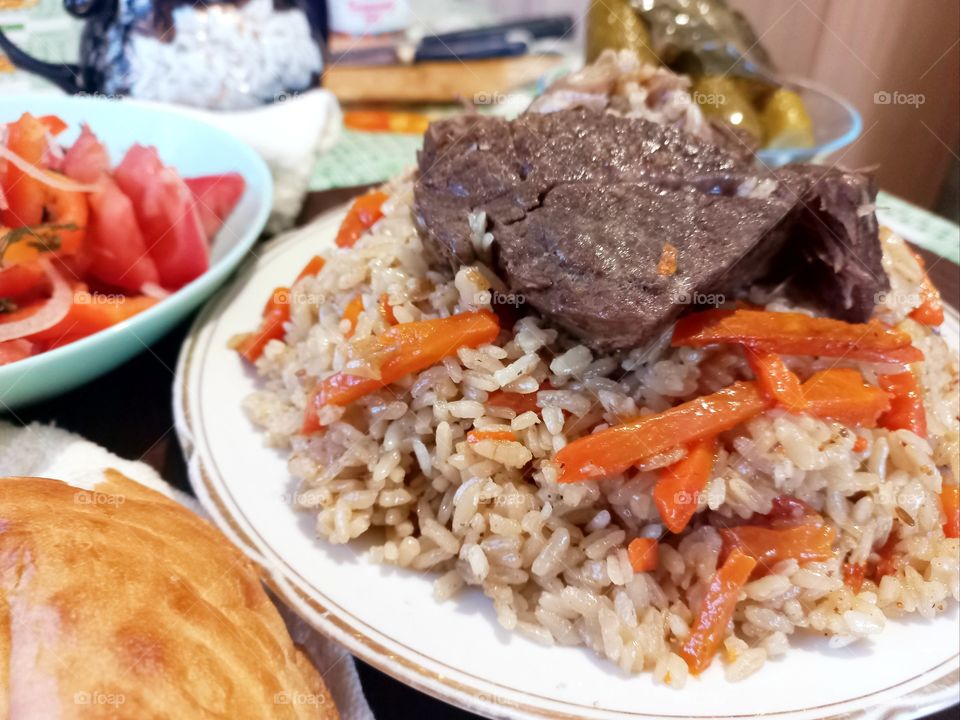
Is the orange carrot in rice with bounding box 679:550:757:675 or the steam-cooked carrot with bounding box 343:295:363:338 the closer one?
the orange carrot in rice with bounding box 679:550:757:675

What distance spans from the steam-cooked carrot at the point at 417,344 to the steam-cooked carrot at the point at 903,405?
1.10m

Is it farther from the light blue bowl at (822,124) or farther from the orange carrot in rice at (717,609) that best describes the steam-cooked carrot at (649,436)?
the light blue bowl at (822,124)

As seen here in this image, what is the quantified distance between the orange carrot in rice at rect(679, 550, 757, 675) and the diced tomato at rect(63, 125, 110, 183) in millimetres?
2380

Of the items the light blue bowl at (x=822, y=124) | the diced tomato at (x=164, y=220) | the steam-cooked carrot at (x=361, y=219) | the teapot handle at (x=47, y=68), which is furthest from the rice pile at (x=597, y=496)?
the teapot handle at (x=47, y=68)

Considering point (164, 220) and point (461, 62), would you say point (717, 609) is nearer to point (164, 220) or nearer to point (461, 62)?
point (164, 220)

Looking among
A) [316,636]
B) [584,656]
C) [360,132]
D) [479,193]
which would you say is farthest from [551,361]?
[360,132]

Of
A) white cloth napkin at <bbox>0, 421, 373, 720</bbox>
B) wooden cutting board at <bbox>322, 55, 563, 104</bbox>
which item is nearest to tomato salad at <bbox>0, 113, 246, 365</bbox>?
white cloth napkin at <bbox>0, 421, 373, 720</bbox>

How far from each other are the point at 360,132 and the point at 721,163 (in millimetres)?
3533

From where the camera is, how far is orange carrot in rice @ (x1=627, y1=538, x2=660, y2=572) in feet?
5.65

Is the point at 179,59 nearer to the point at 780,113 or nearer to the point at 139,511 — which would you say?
the point at 139,511

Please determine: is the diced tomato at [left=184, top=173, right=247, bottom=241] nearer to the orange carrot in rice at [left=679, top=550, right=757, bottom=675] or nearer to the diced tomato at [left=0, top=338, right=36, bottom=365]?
the diced tomato at [left=0, top=338, right=36, bottom=365]

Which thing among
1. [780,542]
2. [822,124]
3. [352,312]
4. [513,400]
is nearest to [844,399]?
[780,542]

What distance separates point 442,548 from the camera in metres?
1.80

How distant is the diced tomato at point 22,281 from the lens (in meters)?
2.11
